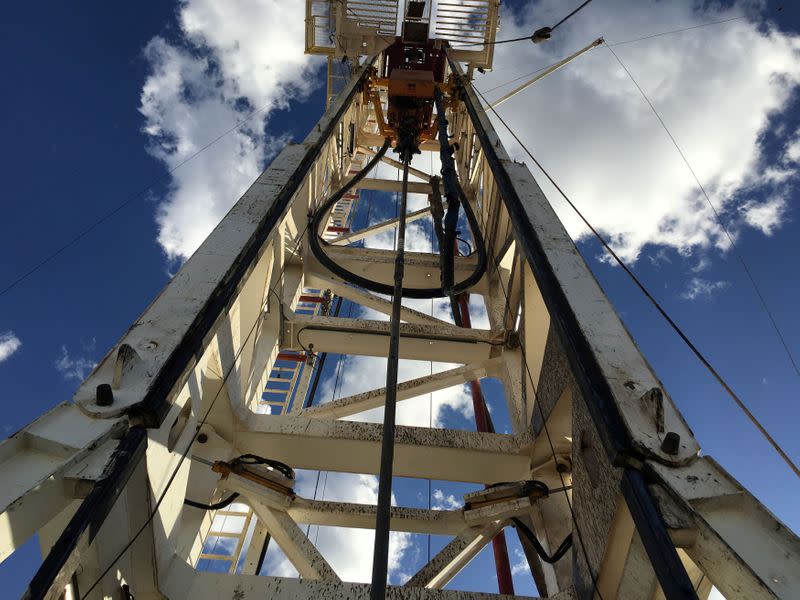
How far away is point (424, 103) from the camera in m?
6.86

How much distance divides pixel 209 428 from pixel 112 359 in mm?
1546

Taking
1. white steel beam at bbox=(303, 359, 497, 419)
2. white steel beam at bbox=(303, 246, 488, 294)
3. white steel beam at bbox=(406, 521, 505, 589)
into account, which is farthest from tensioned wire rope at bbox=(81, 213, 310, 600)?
white steel beam at bbox=(406, 521, 505, 589)

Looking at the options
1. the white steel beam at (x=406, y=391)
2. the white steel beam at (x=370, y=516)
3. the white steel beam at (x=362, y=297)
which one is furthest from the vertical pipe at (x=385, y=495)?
the white steel beam at (x=362, y=297)

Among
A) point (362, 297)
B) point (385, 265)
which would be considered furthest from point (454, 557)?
point (385, 265)

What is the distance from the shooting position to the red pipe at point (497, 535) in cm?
477

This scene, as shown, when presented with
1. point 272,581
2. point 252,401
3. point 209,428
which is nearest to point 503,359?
point 252,401

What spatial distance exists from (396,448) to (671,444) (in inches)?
77.8

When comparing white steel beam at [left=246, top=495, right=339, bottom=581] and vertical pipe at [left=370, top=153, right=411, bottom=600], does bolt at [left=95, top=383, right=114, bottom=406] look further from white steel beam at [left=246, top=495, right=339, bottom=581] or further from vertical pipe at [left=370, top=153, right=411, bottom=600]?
white steel beam at [left=246, top=495, right=339, bottom=581]

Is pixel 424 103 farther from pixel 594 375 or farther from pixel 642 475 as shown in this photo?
pixel 642 475

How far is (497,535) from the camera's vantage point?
4.36 meters

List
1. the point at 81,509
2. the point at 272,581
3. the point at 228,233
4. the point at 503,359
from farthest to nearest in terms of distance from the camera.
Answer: the point at 503,359, the point at 228,233, the point at 272,581, the point at 81,509

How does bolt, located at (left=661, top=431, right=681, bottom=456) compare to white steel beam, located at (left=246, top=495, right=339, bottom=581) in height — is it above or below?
below

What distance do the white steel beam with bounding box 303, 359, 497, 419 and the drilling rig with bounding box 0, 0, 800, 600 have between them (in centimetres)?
2

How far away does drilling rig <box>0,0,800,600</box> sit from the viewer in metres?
1.68
